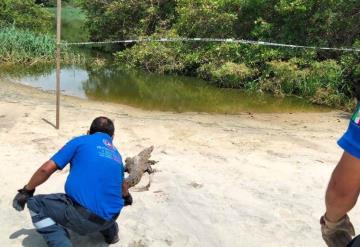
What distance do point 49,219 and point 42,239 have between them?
2.14 ft

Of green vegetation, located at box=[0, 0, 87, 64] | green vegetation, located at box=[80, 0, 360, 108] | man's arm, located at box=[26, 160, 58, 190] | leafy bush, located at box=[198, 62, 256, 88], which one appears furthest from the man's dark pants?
green vegetation, located at box=[0, 0, 87, 64]

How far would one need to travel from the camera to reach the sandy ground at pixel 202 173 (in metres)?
4.46

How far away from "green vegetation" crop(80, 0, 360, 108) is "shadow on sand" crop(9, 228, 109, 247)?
31.6 ft

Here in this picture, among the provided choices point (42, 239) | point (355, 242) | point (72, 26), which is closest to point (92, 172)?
point (42, 239)

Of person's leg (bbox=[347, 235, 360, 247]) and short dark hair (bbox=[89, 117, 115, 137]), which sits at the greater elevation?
person's leg (bbox=[347, 235, 360, 247])

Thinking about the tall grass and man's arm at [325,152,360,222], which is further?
the tall grass

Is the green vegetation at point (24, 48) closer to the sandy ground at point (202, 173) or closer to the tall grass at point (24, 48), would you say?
the tall grass at point (24, 48)

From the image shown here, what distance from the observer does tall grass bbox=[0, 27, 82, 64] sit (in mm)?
16938

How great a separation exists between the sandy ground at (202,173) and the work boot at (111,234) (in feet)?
0.26

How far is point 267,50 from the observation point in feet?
48.5

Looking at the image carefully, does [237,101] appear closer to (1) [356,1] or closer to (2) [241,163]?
(1) [356,1]

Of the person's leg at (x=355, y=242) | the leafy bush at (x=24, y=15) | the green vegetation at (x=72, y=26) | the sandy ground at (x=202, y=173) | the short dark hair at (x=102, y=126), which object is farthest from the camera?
the green vegetation at (x=72, y=26)

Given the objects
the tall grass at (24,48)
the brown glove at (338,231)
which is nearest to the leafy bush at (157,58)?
the tall grass at (24,48)

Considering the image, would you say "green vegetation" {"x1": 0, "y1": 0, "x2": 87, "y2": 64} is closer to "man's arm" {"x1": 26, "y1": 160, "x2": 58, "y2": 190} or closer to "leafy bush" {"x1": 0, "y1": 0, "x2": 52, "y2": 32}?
"leafy bush" {"x1": 0, "y1": 0, "x2": 52, "y2": 32}
